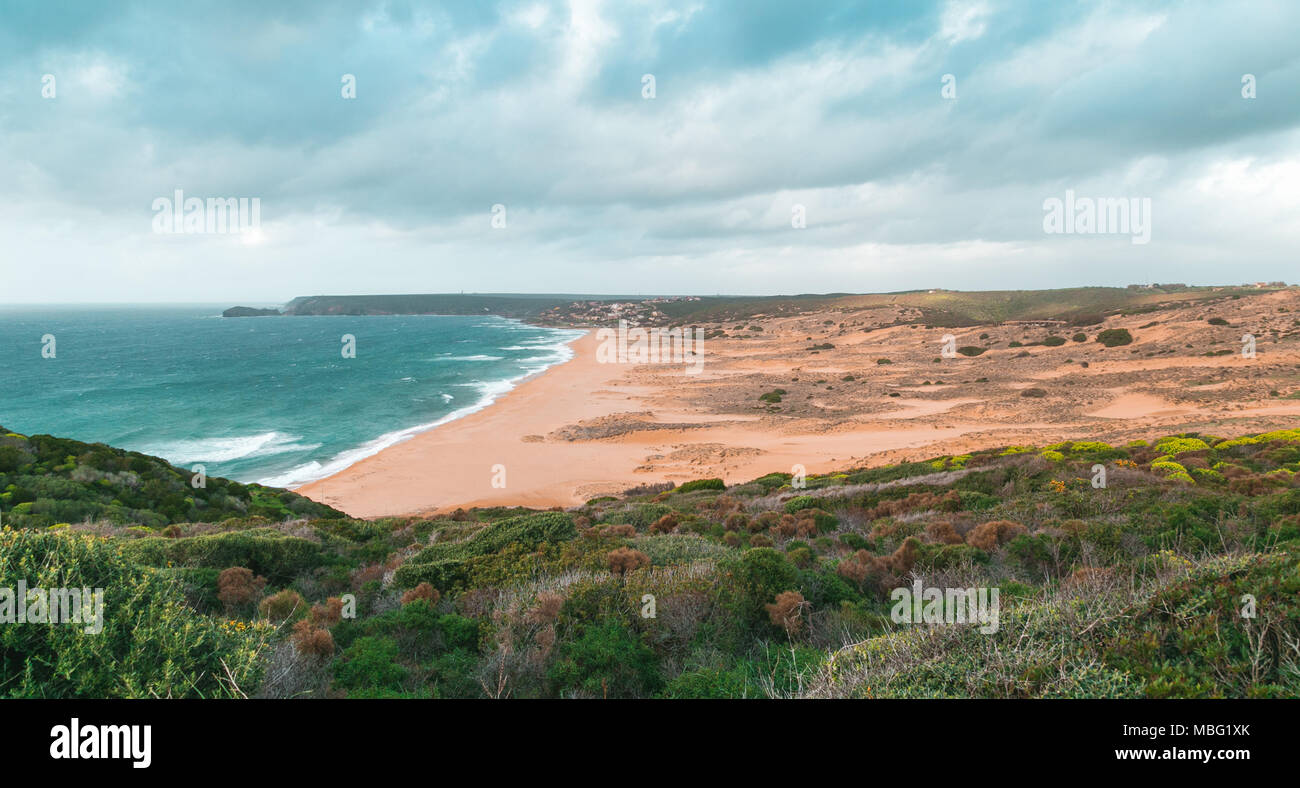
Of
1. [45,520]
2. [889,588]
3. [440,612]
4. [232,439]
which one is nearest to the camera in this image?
[440,612]

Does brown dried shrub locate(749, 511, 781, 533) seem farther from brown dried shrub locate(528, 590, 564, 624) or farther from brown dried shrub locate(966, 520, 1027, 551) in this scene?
brown dried shrub locate(528, 590, 564, 624)

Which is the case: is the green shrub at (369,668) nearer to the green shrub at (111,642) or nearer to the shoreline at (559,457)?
the green shrub at (111,642)

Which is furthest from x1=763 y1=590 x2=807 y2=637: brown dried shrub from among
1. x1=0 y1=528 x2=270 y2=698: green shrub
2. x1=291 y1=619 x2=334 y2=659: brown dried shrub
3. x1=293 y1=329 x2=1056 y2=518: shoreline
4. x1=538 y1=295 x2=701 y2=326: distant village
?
x1=538 y1=295 x2=701 y2=326: distant village

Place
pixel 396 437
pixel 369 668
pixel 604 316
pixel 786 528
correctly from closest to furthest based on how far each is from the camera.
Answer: pixel 369 668 < pixel 786 528 < pixel 396 437 < pixel 604 316

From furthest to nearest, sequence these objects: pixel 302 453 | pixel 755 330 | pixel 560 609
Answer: pixel 755 330, pixel 302 453, pixel 560 609

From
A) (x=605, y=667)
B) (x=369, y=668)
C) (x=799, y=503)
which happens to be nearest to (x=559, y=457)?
(x=799, y=503)

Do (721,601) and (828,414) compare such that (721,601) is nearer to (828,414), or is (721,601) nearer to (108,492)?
(108,492)
